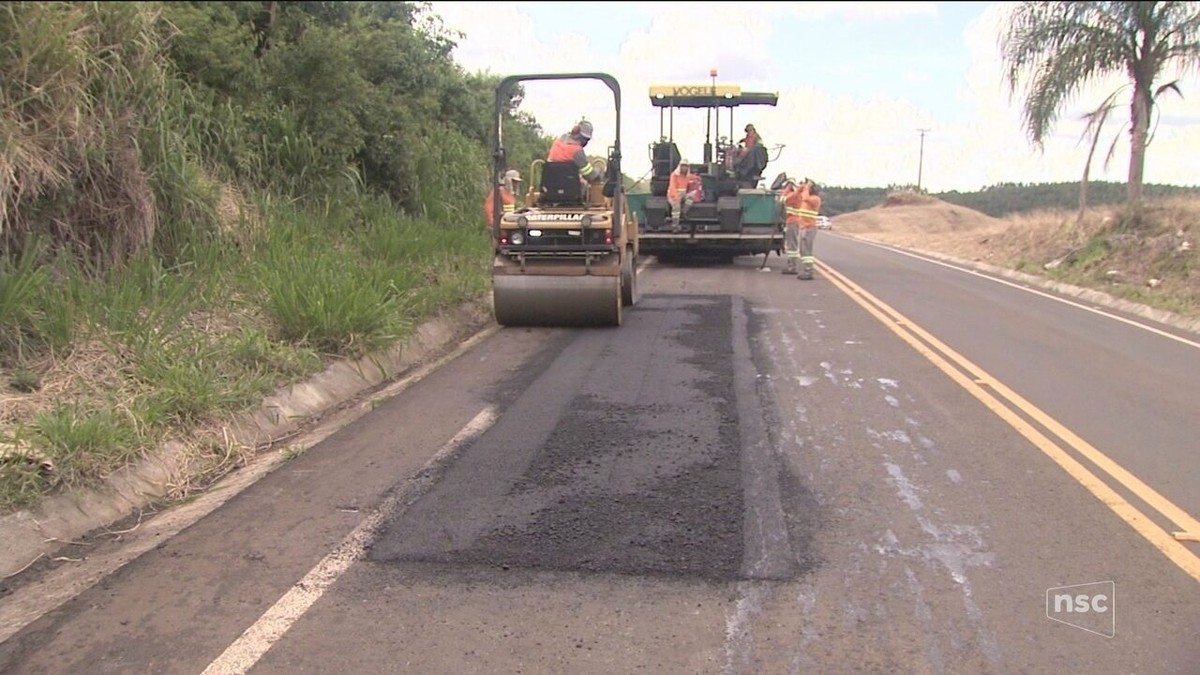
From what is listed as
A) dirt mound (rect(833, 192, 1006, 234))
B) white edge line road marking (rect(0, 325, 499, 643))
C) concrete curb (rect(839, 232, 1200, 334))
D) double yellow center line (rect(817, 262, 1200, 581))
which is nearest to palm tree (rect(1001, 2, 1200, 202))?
concrete curb (rect(839, 232, 1200, 334))

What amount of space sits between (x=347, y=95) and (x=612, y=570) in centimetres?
1013

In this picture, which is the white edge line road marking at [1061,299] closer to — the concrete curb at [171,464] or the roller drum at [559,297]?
the roller drum at [559,297]

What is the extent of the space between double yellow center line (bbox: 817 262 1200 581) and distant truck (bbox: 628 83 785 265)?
26.4 ft

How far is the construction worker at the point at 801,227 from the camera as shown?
658 inches

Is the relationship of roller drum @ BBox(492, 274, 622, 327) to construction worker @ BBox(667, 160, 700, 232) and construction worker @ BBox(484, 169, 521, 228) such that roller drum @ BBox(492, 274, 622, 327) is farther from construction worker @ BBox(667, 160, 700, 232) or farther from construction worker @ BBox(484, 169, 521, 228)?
construction worker @ BBox(667, 160, 700, 232)

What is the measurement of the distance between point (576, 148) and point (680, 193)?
7.54 m

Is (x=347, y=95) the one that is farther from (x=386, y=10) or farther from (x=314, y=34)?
(x=386, y=10)

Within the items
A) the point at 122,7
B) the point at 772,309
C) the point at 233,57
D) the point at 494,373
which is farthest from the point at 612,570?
the point at 233,57

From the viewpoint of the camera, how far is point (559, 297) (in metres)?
10.2

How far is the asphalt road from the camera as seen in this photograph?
3441 millimetres

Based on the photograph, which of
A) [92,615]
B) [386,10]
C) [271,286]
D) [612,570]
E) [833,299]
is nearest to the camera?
[92,615]

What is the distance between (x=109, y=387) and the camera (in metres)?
5.72

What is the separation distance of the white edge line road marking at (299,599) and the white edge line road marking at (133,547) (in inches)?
35.2

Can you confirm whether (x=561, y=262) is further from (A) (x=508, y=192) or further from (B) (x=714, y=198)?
(B) (x=714, y=198)
